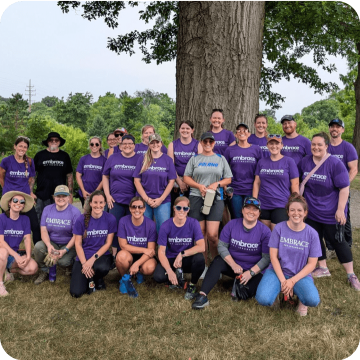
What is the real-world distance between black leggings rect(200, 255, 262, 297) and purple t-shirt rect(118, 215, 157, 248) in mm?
870

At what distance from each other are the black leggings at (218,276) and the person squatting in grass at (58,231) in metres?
1.89

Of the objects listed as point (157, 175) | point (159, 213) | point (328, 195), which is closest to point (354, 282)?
point (328, 195)

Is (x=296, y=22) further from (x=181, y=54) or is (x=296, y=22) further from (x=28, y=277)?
(x=28, y=277)

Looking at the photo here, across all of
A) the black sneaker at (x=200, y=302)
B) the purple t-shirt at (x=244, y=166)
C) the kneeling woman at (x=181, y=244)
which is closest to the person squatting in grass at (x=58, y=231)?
the kneeling woman at (x=181, y=244)

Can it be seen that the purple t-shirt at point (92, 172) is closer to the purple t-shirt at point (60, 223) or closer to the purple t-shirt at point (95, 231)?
the purple t-shirt at point (60, 223)

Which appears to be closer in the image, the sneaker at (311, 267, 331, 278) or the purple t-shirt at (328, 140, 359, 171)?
the purple t-shirt at (328, 140, 359, 171)

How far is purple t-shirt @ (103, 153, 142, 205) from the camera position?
505 centimetres

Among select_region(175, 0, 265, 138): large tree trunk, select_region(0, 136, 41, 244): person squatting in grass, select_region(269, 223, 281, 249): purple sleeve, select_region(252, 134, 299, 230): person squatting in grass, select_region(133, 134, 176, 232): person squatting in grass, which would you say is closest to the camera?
select_region(269, 223, 281, 249): purple sleeve

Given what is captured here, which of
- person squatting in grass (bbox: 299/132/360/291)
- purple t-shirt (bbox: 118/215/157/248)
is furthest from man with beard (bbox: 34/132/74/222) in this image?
person squatting in grass (bbox: 299/132/360/291)

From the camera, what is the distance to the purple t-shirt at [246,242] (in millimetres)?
4340

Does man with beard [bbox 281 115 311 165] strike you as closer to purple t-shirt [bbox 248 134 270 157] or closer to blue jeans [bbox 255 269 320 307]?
purple t-shirt [bbox 248 134 270 157]

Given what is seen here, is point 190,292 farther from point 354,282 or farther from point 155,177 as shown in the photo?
point 354,282

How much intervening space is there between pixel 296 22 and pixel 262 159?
629 centimetres

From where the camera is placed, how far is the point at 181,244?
463 centimetres
